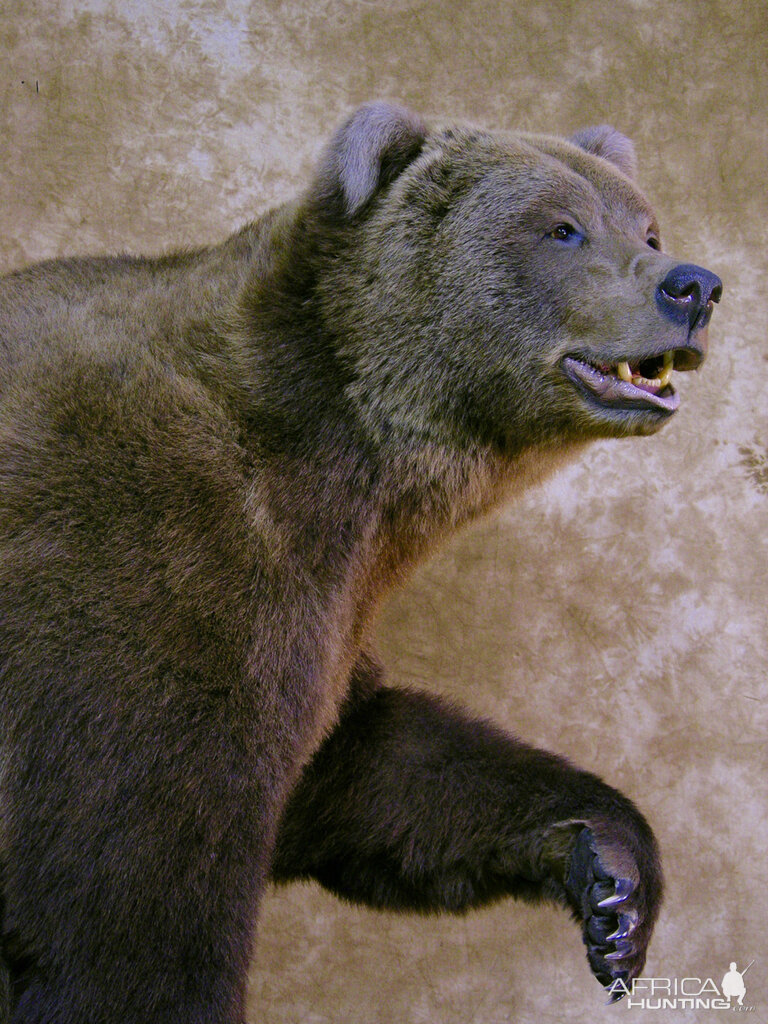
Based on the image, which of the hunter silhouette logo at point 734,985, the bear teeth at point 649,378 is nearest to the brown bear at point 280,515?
the bear teeth at point 649,378

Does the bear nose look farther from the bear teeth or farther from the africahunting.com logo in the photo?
the africahunting.com logo

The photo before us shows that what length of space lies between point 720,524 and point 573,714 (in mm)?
895

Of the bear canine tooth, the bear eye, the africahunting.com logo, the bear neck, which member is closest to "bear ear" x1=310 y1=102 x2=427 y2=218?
the bear neck

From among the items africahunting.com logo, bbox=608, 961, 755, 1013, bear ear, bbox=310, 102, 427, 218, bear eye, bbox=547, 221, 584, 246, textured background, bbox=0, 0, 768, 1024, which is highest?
bear ear, bbox=310, 102, 427, 218

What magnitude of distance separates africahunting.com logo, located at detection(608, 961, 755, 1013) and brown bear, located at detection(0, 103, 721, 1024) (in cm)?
133

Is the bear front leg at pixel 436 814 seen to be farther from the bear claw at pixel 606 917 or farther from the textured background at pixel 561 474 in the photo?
the textured background at pixel 561 474

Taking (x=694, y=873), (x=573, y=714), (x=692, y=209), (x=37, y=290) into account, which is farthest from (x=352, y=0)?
(x=694, y=873)

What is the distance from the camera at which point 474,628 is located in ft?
12.7

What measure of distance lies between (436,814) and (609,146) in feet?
6.26

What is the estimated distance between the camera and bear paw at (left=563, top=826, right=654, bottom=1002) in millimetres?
2480

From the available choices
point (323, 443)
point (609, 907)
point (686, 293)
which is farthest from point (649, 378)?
point (609, 907)

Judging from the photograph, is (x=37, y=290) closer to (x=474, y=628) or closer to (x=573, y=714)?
(x=474, y=628)

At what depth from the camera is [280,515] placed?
2395mm

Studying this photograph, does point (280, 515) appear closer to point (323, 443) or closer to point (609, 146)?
point (323, 443)
